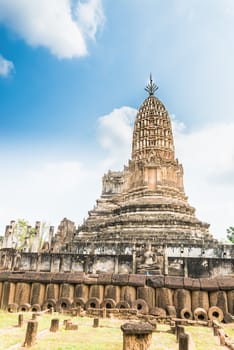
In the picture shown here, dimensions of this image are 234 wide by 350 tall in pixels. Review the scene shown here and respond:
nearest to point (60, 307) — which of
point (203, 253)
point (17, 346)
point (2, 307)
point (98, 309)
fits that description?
point (98, 309)

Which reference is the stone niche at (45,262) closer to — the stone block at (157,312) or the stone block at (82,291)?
the stone block at (82,291)

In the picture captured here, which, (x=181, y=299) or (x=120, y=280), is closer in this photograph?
(x=181, y=299)

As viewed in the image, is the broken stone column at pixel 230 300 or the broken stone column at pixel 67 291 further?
the broken stone column at pixel 67 291

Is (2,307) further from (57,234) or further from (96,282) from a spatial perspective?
(57,234)

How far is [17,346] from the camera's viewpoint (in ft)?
21.1

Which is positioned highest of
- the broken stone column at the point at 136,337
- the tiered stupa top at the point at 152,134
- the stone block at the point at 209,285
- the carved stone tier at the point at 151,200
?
the tiered stupa top at the point at 152,134

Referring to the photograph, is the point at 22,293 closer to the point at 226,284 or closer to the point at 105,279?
the point at 105,279

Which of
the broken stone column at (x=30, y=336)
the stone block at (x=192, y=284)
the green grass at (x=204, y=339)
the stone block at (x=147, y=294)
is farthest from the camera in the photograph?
the stone block at (x=147, y=294)

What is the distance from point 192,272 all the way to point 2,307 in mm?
12698

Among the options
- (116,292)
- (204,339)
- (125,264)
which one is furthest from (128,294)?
(125,264)

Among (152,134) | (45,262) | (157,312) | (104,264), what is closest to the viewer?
(157,312)

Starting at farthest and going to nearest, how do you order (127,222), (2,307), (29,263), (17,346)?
(127,222) < (29,263) < (2,307) < (17,346)

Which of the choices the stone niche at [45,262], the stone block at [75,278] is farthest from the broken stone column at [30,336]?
the stone niche at [45,262]

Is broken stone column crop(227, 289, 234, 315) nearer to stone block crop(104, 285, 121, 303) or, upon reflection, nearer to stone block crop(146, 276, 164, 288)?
stone block crop(146, 276, 164, 288)
